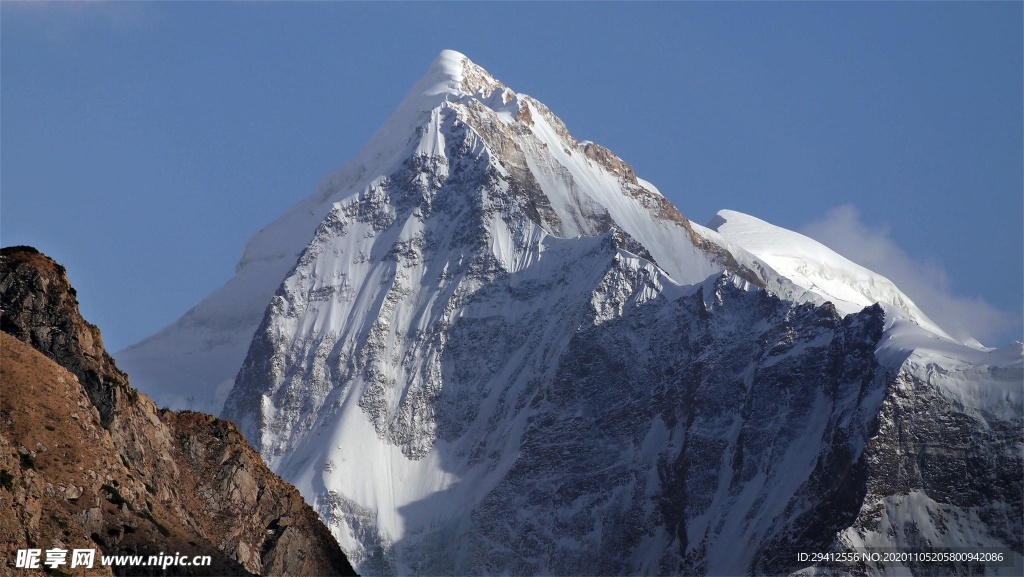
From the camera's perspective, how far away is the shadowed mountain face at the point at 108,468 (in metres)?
125

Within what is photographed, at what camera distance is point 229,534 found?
155 metres

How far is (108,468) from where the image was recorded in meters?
133

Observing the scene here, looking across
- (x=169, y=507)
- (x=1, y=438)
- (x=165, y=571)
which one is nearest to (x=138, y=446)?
(x=169, y=507)

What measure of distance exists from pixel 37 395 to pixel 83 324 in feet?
53.6

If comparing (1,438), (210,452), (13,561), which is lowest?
(13,561)

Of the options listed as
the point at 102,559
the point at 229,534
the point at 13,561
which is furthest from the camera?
the point at 229,534

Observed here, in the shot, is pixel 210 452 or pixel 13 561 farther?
pixel 210 452

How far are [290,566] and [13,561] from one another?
45.5 meters

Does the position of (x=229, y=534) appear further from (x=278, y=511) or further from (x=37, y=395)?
(x=37, y=395)

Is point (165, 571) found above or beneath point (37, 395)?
beneath

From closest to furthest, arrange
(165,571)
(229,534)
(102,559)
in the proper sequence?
(102,559), (165,571), (229,534)

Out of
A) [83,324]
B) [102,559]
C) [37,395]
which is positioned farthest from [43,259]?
[102,559]

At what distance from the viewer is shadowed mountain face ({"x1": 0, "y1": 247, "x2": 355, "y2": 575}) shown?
125 meters

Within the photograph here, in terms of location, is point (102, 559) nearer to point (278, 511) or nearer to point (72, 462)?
point (72, 462)
